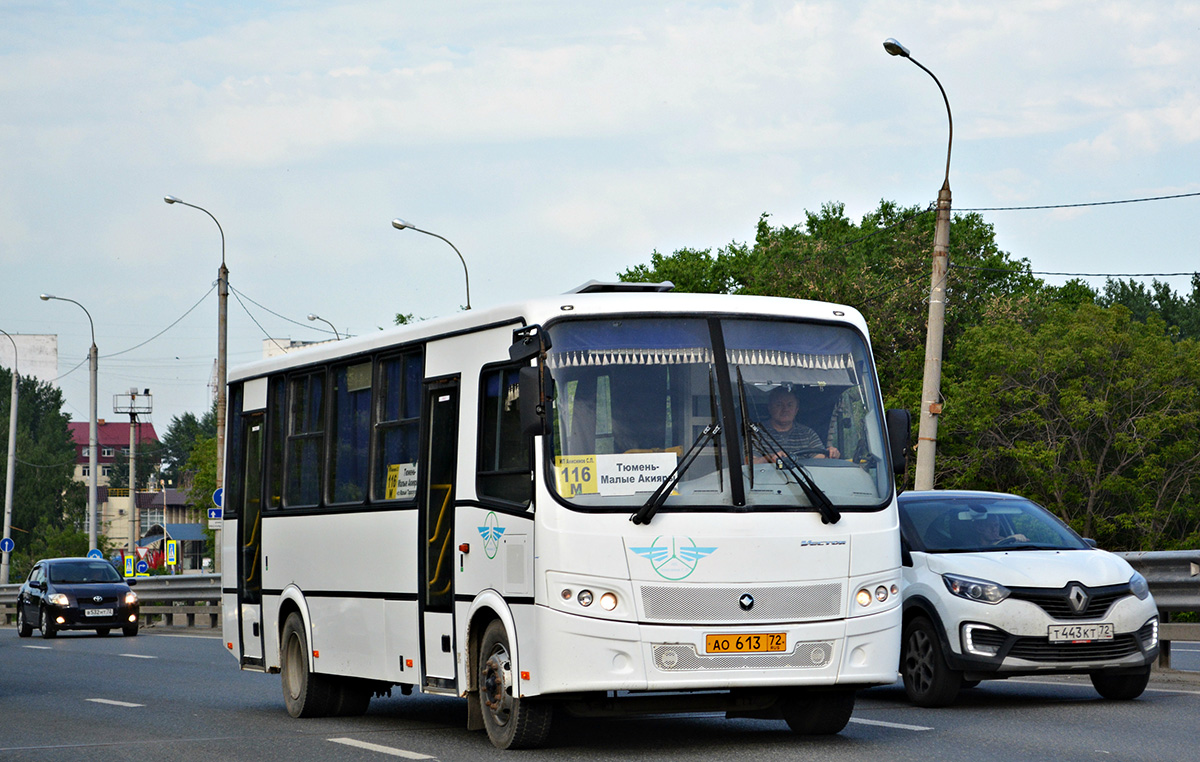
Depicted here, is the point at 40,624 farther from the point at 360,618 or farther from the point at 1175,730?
the point at 1175,730

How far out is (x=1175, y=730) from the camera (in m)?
10.5

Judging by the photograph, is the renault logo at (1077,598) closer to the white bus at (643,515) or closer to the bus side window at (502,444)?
the white bus at (643,515)

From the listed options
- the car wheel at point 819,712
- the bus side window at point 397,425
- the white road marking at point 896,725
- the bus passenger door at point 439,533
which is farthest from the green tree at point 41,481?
the car wheel at point 819,712

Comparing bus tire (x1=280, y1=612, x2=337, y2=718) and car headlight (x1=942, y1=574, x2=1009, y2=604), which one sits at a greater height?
car headlight (x1=942, y1=574, x2=1009, y2=604)

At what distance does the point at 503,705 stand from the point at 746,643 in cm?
154

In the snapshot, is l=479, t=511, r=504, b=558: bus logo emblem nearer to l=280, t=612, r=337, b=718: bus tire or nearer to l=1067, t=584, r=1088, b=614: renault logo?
l=280, t=612, r=337, b=718: bus tire

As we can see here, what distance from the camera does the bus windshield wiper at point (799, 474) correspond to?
32.3ft

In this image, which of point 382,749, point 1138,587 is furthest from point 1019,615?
point 382,749

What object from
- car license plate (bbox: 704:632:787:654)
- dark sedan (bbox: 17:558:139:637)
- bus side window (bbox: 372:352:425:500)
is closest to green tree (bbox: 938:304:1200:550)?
dark sedan (bbox: 17:558:139:637)

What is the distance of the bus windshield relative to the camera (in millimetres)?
9656

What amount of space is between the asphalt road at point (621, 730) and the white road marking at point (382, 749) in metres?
0.01

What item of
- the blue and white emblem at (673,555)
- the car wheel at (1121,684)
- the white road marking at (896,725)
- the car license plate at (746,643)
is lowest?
the white road marking at (896,725)

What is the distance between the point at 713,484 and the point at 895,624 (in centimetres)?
143

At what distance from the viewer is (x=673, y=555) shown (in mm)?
9484
